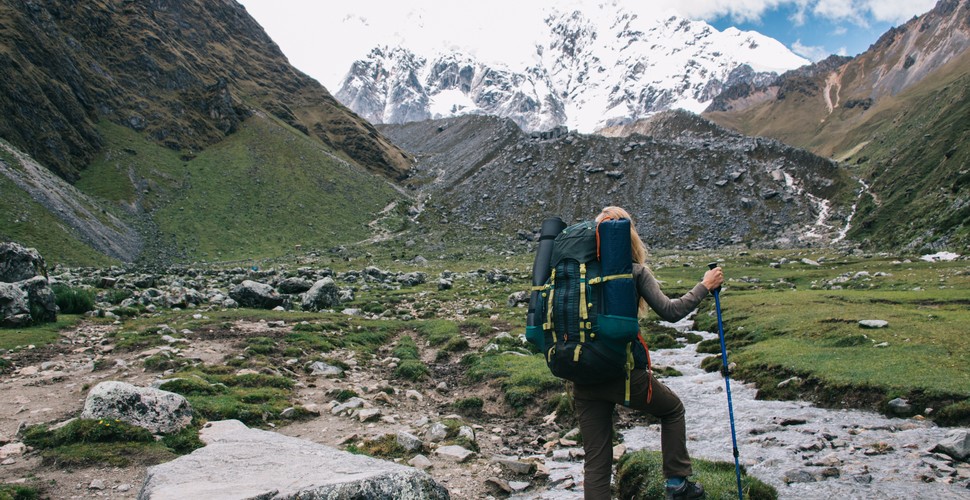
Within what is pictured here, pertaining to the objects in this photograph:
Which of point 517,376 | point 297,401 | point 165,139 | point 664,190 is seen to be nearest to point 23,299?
point 297,401

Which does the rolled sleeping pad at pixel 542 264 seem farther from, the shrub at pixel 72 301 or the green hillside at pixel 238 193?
the green hillside at pixel 238 193

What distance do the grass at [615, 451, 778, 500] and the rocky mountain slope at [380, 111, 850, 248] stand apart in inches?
3776

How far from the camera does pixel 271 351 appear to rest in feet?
66.2

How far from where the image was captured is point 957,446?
8500mm

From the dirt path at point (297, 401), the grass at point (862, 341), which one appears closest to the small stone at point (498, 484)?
the dirt path at point (297, 401)

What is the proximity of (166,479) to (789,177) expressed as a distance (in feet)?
422

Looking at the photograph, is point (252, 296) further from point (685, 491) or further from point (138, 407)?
point (685, 491)

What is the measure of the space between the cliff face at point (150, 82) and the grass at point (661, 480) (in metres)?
101

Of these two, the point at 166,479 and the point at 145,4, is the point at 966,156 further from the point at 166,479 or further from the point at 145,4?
the point at 145,4

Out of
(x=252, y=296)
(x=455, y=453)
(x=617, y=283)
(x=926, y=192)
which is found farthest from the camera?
(x=926, y=192)

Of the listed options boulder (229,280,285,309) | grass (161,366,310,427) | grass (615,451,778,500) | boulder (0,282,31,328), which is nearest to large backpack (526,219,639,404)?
grass (615,451,778,500)

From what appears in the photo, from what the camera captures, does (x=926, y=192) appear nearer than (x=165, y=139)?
Yes

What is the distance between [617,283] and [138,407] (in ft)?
36.3

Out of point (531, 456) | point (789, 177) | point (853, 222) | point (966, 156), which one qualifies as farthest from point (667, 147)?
point (531, 456)
